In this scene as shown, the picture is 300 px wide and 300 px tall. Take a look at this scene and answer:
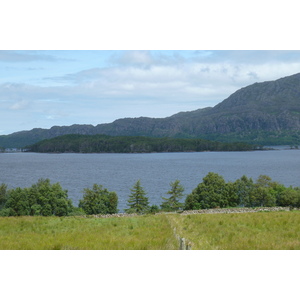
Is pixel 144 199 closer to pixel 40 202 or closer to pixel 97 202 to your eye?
pixel 97 202

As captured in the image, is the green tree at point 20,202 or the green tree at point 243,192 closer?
the green tree at point 20,202

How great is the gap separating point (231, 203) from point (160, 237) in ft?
121

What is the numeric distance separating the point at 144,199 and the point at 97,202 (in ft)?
24.6

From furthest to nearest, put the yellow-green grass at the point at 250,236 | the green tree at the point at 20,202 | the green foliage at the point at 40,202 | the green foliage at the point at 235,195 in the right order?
the green foliage at the point at 235,195 < the green tree at the point at 20,202 < the green foliage at the point at 40,202 < the yellow-green grass at the point at 250,236

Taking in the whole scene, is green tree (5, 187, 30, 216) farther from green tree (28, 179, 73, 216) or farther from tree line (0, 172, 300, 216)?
green tree (28, 179, 73, 216)

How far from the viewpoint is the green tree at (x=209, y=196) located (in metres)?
44.2

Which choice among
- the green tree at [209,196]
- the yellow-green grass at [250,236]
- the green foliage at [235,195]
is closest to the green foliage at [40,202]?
the green tree at [209,196]

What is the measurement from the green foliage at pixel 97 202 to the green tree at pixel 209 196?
34.7ft

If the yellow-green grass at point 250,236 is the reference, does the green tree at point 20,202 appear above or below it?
below

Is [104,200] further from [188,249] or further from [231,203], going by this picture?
[188,249]

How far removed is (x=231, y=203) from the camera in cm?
4669

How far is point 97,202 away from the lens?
1812 inches

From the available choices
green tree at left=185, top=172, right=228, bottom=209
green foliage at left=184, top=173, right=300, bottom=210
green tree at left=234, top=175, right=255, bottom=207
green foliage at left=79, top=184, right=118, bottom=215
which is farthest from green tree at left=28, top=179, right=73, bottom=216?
green tree at left=234, top=175, right=255, bottom=207

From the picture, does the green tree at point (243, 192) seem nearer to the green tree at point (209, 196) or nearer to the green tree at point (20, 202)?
the green tree at point (209, 196)
